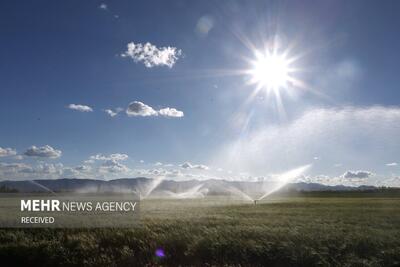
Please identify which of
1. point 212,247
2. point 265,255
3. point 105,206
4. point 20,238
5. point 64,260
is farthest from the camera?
point 105,206

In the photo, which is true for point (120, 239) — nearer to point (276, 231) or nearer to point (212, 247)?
point (212, 247)

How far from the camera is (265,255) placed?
19797 mm

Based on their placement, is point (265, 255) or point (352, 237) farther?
point (352, 237)

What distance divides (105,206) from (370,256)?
1272 inches

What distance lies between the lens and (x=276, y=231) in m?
23.2

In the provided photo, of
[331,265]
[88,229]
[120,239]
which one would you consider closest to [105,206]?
[88,229]

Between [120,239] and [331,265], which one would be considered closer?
[331,265]

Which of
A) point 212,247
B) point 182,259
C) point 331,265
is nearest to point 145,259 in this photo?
point 182,259

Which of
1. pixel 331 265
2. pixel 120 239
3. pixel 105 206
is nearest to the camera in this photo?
pixel 331 265

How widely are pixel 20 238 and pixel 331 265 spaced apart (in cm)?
2038

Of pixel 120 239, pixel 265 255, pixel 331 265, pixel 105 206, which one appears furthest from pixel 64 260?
pixel 105 206

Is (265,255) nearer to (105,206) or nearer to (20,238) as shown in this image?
(20,238)

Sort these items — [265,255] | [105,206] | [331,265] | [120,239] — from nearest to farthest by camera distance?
1. [331,265]
2. [265,255]
3. [120,239]
4. [105,206]

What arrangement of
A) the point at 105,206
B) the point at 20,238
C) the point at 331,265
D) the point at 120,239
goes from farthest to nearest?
the point at 105,206
the point at 20,238
the point at 120,239
the point at 331,265
